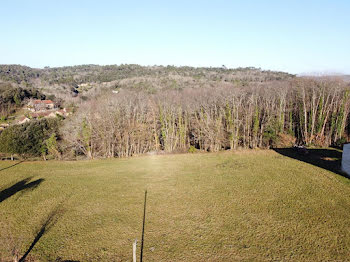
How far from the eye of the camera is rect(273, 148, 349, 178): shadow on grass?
18.0 m

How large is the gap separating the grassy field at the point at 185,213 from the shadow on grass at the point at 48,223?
0.05 metres

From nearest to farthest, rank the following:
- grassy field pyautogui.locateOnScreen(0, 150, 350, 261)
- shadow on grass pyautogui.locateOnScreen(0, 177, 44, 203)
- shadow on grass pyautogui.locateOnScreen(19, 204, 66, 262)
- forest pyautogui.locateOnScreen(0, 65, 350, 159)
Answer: grassy field pyautogui.locateOnScreen(0, 150, 350, 261) → shadow on grass pyautogui.locateOnScreen(19, 204, 66, 262) → shadow on grass pyautogui.locateOnScreen(0, 177, 44, 203) → forest pyautogui.locateOnScreen(0, 65, 350, 159)

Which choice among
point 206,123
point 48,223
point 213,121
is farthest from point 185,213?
point 213,121

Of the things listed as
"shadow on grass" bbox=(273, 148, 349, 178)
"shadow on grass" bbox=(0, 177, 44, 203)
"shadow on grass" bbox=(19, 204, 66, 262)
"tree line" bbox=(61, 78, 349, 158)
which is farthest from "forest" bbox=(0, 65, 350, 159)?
"shadow on grass" bbox=(19, 204, 66, 262)

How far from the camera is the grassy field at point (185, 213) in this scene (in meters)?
9.12

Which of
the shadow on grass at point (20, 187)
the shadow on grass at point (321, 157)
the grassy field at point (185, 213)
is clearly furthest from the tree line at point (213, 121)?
the shadow on grass at point (20, 187)

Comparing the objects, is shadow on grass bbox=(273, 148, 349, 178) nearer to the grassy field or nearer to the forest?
the grassy field

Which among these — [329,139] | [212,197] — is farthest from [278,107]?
[212,197]

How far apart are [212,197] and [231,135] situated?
48.0 ft

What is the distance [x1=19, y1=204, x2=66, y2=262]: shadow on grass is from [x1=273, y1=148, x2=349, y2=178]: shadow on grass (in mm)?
18940

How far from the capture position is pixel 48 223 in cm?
1173

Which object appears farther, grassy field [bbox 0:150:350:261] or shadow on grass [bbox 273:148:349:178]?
shadow on grass [bbox 273:148:349:178]

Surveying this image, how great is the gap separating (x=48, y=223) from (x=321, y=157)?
2266cm

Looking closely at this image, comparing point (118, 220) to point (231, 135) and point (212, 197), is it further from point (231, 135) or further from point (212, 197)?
point (231, 135)
